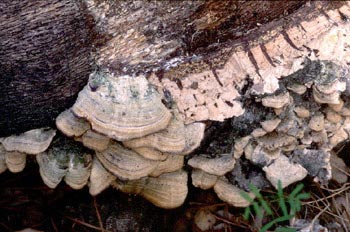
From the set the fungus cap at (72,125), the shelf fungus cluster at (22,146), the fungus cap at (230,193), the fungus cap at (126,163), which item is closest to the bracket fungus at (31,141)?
the shelf fungus cluster at (22,146)

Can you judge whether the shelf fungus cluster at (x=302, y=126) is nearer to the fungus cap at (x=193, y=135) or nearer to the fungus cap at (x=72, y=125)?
the fungus cap at (x=193, y=135)

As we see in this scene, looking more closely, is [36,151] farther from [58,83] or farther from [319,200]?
[319,200]

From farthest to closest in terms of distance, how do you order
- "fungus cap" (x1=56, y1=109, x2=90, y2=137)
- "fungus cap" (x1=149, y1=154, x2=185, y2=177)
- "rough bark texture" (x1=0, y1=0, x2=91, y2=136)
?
"fungus cap" (x1=149, y1=154, x2=185, y2=177), "fungus cap" (x1=56, y1=109, x2=90, y2=137), "rough bark texture" (x1=0, y1=0, x2=91, y2=136)

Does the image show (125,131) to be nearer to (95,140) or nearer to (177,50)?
(95,140)

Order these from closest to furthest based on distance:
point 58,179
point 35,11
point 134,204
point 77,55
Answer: point 35,11 < point 77,55 < point 58,179 < point 134,204

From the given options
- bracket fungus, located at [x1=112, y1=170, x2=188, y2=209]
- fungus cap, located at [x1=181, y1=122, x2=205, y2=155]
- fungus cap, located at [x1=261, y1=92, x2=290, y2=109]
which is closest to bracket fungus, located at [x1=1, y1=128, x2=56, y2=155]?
bracket fungus, located at [x1=112, y1=170, x2=188, y2=209]

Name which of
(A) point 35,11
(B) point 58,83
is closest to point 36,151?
(B) point 58,83

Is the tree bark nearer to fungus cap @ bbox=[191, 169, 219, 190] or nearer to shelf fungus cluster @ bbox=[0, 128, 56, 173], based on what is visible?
shelf fungus cluster @ bbox=[0, 128, 56, 173]
